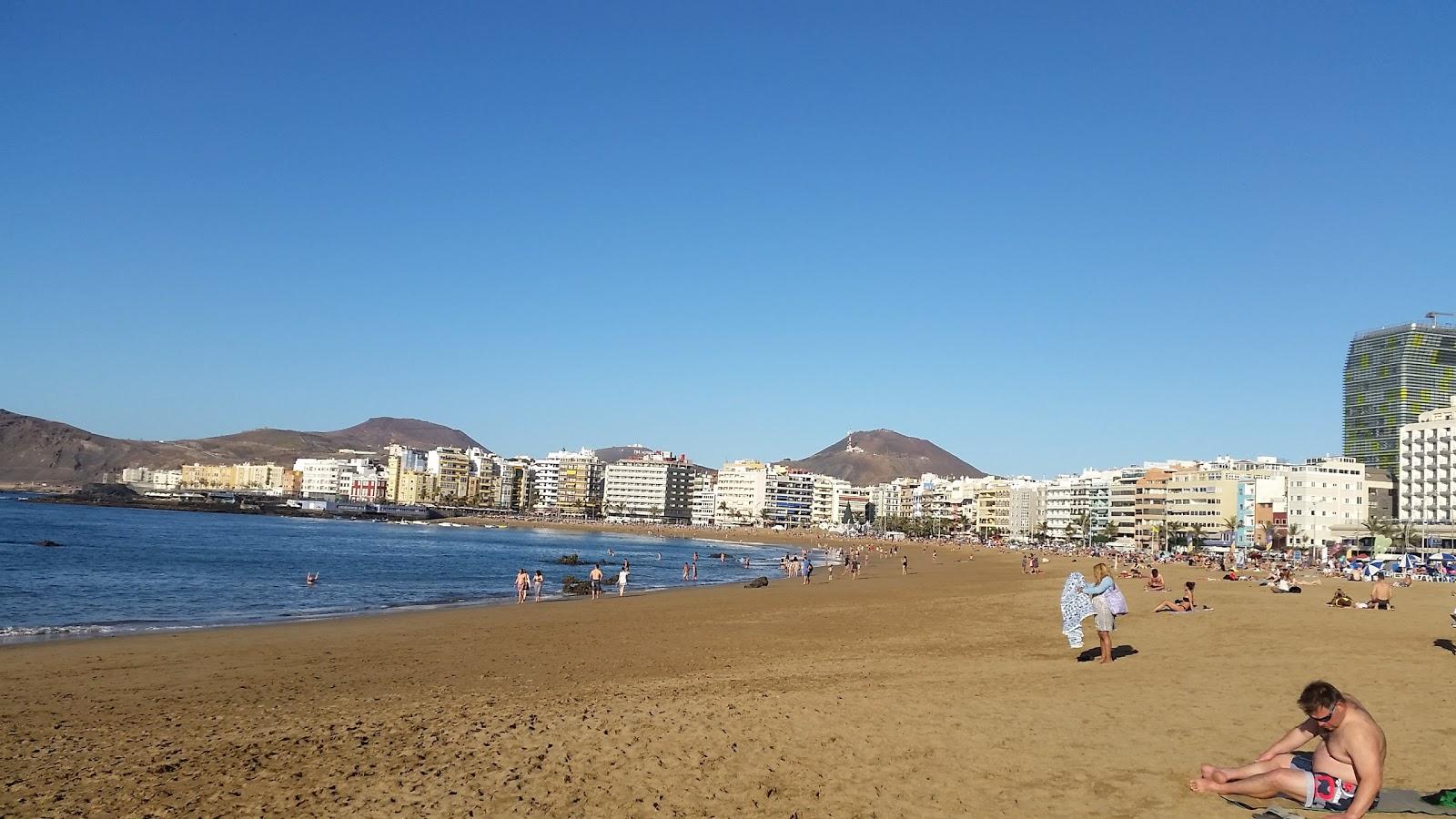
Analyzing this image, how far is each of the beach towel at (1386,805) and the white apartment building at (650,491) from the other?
569 ft

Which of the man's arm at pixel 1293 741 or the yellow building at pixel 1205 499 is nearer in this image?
the man's arm at pixel 1293 741

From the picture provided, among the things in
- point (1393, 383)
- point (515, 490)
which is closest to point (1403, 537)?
point (1393, 383)

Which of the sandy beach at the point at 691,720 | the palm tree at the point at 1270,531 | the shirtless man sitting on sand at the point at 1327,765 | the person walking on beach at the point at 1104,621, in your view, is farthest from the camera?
the palm tree at the point at 1270,531

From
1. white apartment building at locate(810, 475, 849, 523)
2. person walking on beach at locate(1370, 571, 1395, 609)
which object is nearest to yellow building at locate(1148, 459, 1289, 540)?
white apartment building at locate(810, 475, 849, 523)

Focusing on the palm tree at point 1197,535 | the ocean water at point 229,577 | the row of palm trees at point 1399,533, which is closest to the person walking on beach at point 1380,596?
the ocean water at point 229,577

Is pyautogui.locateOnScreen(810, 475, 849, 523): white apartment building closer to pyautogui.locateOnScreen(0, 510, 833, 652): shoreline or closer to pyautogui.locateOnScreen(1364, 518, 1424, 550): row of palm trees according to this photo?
pyautogui.locateOnScreen(1364, 518, 1424, 550): row of palm trees

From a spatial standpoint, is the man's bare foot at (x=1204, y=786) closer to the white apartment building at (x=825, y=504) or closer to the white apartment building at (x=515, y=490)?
the white apartment building at (x=825, y=504)

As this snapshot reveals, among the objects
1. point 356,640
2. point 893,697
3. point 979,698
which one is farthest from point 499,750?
point 356,640

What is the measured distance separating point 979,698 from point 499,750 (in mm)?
4678

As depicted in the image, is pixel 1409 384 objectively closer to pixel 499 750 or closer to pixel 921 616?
pixel 921 616

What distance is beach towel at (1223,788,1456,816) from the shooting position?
18.4 ft

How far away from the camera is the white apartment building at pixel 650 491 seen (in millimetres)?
181250

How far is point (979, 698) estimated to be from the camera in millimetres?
9586

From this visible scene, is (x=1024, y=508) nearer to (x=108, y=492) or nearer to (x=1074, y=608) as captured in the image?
(x=1074, y=608)
